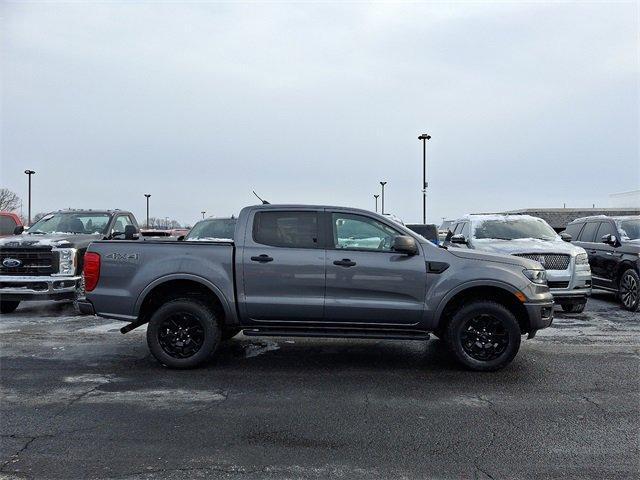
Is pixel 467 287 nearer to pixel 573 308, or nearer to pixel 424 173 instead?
pixel 573 308

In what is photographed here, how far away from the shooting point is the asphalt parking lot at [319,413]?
3.74m

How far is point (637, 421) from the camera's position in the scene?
459 centimetres

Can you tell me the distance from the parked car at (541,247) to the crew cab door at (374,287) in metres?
4.38

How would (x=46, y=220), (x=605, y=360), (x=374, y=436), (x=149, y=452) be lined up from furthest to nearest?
1. (x=46, y=220)
2. (x=605, y=360)
3. (x=374, y=436)
4. (x=149, y=452)

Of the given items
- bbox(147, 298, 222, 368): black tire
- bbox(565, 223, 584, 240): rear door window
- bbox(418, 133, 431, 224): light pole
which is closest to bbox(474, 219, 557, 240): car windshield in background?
bbox(565, 223, 584, 240): rear door window

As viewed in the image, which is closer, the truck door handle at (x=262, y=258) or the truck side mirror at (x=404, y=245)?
the truck side mirror at (x=404, y=245)

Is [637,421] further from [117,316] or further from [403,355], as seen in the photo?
[117,316]

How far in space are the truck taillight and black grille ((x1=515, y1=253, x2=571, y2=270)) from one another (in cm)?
728

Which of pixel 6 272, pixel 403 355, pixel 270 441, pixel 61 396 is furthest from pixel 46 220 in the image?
pixel 270 441

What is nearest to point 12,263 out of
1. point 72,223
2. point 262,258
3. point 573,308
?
point 72,223

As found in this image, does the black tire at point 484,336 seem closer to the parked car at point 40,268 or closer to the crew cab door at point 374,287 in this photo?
the crew cab door at point 374,287

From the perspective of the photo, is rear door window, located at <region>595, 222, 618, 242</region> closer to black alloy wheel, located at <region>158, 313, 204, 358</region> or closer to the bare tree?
black alloy wheel, located at <region>158, 313, 204, 358</region>

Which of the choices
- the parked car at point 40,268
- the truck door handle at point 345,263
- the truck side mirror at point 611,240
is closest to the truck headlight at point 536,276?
the truck door handle at point 345,263

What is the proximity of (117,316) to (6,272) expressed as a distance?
5.38m
